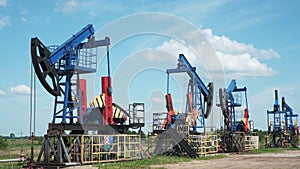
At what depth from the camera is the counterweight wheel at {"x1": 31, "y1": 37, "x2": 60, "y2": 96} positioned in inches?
749

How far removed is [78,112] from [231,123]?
18439 millimetres

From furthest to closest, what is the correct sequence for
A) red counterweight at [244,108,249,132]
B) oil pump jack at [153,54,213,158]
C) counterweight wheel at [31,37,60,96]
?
red counterweight at [244,108,249,132] < oil pump jack at [153,54,213,158] < counterweight wheel at [31,37,60,96]

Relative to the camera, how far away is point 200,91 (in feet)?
101

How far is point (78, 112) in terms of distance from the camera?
69.1 feet

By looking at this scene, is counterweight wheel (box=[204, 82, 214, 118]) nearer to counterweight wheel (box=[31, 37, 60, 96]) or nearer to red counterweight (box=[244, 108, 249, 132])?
red counterweight (box=[244, 108, 249, 132])

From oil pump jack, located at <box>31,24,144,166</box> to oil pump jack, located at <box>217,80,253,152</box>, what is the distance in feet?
37.9

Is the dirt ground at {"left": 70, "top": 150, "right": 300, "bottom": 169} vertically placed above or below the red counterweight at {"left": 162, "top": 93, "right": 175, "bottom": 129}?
below

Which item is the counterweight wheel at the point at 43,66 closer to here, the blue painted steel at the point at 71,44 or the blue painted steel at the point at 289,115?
the blue painted steel at the point at 71,44

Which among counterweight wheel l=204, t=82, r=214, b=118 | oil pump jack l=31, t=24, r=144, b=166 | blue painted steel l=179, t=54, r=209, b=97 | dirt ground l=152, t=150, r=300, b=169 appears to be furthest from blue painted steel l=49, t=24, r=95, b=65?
counterweight wheel l=204, t=82, r=214, b=118

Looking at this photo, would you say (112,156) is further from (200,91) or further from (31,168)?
(200,91)

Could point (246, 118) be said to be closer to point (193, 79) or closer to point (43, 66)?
point (193, 79)

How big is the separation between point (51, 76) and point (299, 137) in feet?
105

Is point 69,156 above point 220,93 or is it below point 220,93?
below

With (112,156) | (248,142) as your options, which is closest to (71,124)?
(112,156)
